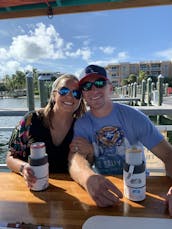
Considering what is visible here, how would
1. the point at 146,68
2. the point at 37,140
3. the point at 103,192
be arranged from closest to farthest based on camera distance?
the point at 103,192 < the point at 37,140 < the point at 146,68

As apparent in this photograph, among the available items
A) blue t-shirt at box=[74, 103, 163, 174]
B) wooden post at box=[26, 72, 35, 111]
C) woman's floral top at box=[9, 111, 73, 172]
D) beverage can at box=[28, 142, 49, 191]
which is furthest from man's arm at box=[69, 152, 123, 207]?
wooden post at box=[26, 72, 35, 111]

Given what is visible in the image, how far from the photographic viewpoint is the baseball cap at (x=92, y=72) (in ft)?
4.57

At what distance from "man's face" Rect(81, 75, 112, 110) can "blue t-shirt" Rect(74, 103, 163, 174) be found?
0.26 ft

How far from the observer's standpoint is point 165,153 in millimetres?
1231

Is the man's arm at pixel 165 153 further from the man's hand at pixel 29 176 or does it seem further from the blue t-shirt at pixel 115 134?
the man's hand at pixel 29 176

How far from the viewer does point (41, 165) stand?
97 centimetres

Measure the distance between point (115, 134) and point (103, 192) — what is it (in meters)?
0.50

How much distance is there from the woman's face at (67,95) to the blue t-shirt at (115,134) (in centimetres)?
13

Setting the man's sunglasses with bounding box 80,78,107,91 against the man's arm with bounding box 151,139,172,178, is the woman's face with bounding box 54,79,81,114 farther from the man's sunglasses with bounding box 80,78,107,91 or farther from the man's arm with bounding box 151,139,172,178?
the man's arm with bounding box 151,139,172,178

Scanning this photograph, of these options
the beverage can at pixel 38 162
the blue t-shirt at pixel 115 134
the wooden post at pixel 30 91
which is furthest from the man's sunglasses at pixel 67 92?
→ the wooden post at pixel 30 91

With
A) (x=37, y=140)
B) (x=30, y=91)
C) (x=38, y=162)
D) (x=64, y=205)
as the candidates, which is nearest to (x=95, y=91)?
(x=37, y=140)

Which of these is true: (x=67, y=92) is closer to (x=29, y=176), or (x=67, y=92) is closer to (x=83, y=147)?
(x=83, y=147)

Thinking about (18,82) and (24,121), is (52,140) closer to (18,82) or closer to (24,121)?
(24,121)

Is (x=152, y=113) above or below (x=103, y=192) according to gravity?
above
